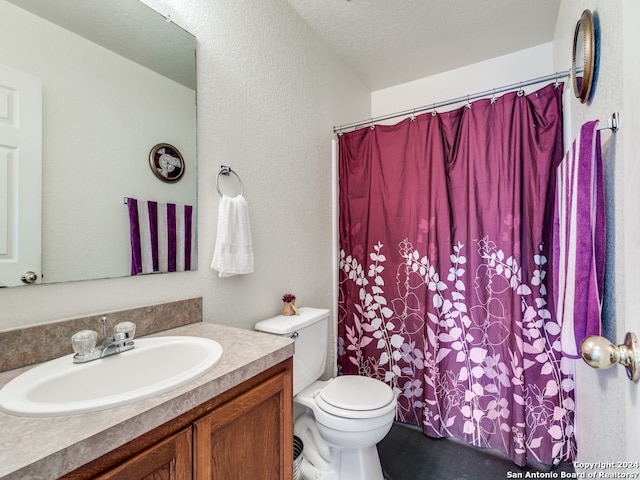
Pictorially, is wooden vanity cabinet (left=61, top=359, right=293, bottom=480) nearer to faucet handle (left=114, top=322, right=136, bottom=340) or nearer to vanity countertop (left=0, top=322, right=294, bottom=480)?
vanity countertop (left=0, top=322, right=294, bottom=480)

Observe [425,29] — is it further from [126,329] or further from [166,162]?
[126,329]

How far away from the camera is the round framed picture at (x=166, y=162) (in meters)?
1.19

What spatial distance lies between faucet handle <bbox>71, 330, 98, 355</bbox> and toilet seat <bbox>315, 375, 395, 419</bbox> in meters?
0.98

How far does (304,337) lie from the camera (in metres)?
1.57

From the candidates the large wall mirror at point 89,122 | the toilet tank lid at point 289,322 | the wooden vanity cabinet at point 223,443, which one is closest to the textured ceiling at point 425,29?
the large wall mirror at point 89,122

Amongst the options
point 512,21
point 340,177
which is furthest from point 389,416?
point 512,21

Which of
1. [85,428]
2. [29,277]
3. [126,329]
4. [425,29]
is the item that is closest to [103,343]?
[126,329]

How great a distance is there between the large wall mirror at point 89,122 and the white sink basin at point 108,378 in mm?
282

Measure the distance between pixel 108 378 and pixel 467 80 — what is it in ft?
9.57

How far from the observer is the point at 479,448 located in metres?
1.77

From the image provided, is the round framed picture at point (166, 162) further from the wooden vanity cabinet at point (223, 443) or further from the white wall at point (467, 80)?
the white wall at point (467, 80)

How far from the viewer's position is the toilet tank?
1.48 meters

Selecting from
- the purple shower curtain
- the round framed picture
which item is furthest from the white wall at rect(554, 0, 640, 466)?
the round framed picture

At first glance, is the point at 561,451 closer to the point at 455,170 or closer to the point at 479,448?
the point at 479,448
